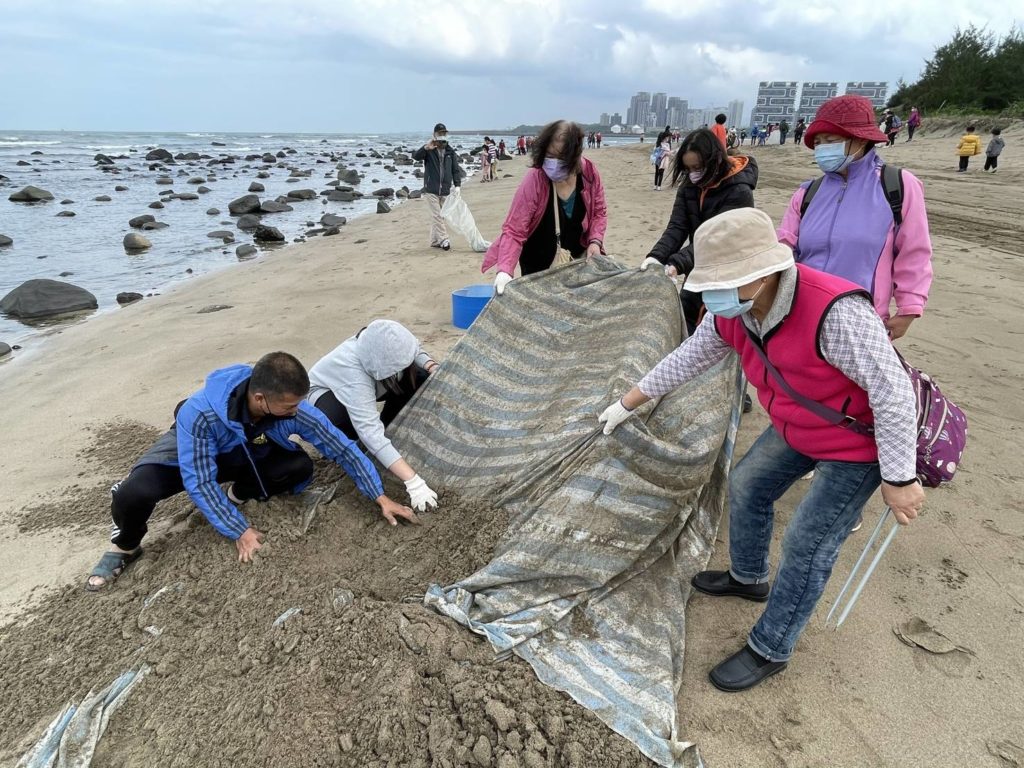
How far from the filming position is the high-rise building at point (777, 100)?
6148 cm

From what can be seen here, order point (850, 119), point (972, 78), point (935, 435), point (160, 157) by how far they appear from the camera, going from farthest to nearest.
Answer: point (160, 157), point (972, 78), point (850, 119), point (935, 435)

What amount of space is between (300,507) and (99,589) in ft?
2.66

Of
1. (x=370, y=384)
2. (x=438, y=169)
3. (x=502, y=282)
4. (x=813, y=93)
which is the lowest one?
(x=370, y=384)

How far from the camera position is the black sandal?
238cm

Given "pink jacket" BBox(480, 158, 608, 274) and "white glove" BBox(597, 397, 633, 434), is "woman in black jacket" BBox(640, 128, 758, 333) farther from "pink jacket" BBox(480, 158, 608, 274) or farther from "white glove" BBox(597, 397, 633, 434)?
"white glove" BBox(597, 397, 633, 434)

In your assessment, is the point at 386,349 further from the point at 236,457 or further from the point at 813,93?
the point at 813,93

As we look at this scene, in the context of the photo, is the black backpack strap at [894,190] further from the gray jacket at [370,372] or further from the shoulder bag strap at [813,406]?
the gray jacket at [370,372]

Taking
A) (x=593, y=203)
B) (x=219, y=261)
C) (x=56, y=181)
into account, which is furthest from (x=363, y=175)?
(x=593, y=203)

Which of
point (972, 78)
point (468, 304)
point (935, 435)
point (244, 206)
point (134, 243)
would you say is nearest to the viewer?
point (935, 435)

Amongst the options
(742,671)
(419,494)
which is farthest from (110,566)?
(742,671)

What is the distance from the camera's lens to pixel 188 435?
2271 mm

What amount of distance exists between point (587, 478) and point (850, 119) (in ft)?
5.30

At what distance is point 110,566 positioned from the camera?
242 cm

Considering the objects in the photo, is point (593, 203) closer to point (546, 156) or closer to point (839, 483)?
point (546, 156)
